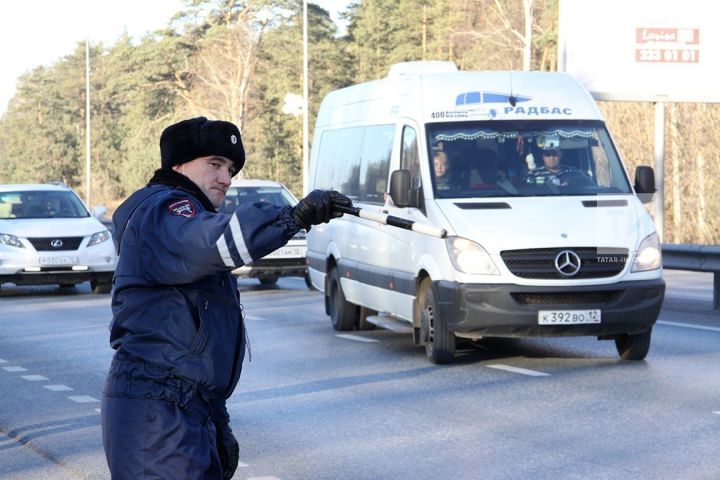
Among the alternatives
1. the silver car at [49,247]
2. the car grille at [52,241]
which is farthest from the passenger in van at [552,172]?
the car grille at [52,241]

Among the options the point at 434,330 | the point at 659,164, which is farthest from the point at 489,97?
the point at 659,164

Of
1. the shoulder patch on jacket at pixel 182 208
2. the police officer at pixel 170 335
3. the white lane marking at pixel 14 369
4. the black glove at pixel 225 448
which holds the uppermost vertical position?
the shoulder patch on jacket at pixel 182 208

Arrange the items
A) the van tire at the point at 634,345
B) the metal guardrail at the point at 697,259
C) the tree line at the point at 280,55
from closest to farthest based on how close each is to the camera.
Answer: the van tire at the point at 634,345 → the metal guardrail at the point at 697,259 → the tree line at the point at 280,55

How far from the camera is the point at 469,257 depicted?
11.5 m

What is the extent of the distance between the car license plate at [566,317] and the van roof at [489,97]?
2093mm

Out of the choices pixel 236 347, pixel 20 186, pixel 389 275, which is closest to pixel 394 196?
pixel 389 275

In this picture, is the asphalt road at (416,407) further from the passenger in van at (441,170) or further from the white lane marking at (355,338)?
the passenger in van at (441,170)

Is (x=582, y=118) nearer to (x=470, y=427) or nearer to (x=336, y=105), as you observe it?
(x=336, y=105)

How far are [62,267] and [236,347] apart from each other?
16673 mm

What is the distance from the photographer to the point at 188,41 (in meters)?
68.2

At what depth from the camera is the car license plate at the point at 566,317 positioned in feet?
37.6

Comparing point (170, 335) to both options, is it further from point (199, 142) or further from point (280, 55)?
point (280, 55)

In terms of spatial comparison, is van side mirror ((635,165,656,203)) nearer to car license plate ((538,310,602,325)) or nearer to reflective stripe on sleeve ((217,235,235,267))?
car license plate ((538,310,602,325))

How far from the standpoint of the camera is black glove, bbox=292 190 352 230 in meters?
3.93
